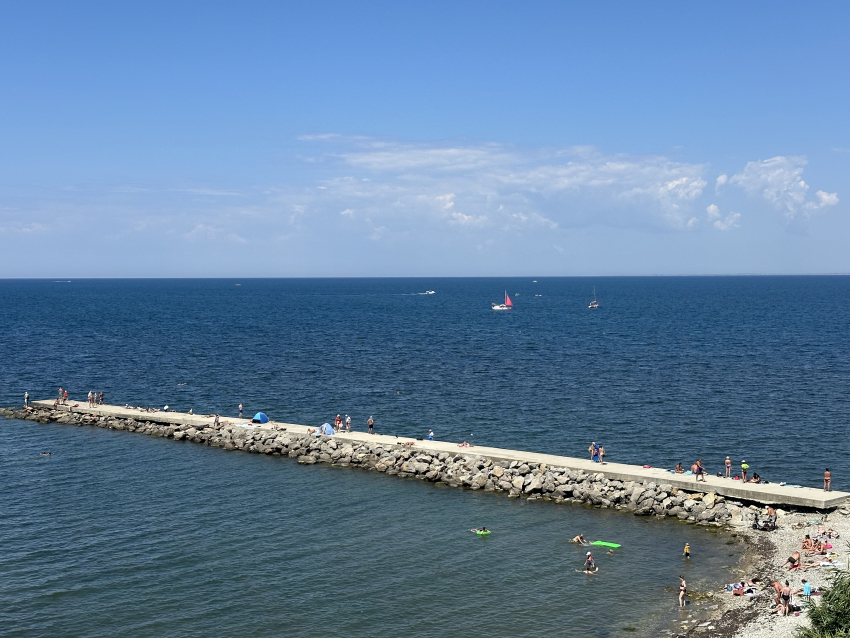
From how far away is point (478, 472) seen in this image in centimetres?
4847

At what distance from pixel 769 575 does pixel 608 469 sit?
550 inches

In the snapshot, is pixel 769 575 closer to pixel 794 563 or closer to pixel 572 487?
pixel 794 563

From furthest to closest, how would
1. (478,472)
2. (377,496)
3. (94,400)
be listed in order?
(94,400)
(478,472)
(377,496)

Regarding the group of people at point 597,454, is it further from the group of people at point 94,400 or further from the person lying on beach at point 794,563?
the group of people at point 94,400

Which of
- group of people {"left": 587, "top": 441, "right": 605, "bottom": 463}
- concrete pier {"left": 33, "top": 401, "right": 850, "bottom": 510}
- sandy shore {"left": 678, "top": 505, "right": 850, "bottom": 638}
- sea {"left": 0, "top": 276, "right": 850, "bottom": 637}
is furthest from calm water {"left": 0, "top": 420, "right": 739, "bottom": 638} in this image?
group of people {"left": 587, "top": 441, "right": 605, "bottom": 463}

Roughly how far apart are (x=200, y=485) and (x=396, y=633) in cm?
2256

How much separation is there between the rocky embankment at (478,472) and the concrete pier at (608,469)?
48 cm

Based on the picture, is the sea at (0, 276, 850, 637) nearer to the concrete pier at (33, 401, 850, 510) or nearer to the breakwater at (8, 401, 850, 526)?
the breakwater at (8, 401, 850, 526)

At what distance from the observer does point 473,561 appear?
36.5m

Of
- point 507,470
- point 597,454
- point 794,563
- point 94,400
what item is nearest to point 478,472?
point 507,470

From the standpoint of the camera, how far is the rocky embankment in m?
42.5

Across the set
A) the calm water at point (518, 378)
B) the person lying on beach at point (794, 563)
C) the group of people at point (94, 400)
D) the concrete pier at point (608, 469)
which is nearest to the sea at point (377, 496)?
the calm water at point (518, 378)

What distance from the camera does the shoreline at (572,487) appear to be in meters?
31.1

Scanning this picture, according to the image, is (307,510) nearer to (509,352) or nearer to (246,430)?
(246,430)
